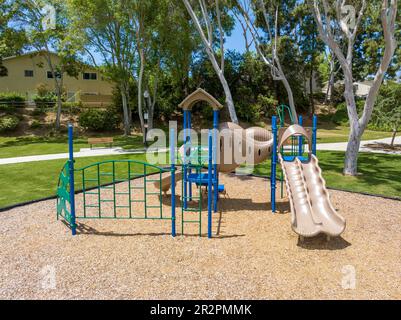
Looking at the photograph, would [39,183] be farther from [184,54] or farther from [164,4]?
[184,54]

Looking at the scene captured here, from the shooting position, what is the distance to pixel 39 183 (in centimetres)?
1008

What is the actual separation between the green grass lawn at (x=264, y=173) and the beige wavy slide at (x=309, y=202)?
3.24 m

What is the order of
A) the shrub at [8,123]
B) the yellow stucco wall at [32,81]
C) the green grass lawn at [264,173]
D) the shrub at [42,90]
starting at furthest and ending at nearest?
the yellow stucco wall at [32,81] → the shrub at [42,90] → the shrub at [8,123] → the green grass lawn at [264,173]

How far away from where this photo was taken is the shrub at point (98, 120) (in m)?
25.9

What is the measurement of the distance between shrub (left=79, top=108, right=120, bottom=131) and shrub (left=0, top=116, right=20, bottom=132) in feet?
16.3

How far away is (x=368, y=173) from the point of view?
11.7 meters

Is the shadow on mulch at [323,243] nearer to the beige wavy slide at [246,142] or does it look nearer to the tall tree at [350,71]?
the beige wavy slide at [246,142]

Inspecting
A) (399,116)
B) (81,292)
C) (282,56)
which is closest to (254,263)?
(81,292)

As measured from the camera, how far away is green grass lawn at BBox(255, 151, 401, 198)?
961 centimetres

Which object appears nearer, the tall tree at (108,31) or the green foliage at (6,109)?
the tall tree at (108,31)

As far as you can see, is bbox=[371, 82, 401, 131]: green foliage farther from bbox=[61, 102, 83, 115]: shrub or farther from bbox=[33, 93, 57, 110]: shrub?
bbox=[33, 93, 57, 110]: shrub

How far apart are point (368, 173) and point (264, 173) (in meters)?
3.86

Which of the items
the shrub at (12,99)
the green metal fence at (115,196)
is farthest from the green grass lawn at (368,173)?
the shrub at (12,99)

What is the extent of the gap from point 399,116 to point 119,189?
1636cm
